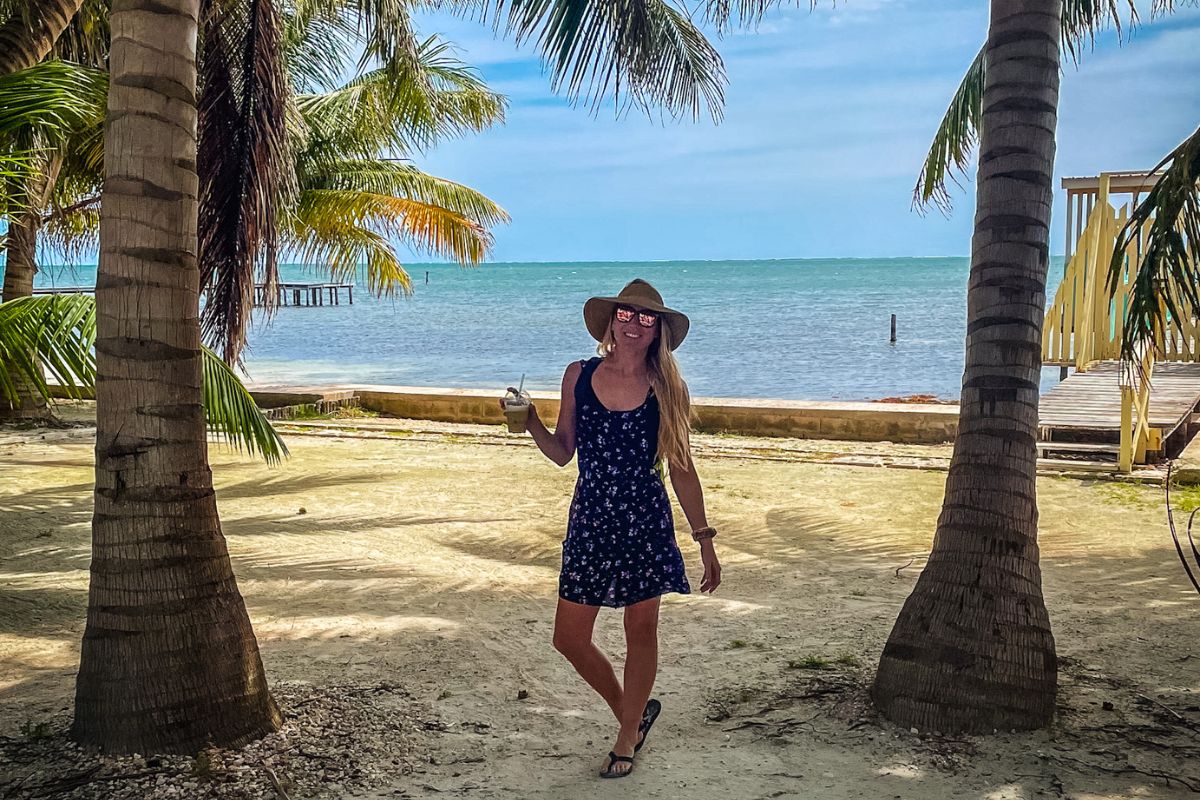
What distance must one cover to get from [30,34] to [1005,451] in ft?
22.1

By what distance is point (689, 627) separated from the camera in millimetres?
5883

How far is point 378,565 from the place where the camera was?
7.16 meters

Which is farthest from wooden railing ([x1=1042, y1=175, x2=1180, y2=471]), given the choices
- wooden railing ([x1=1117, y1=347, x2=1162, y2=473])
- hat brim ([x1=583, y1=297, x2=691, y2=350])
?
hat brim ([x1=583, y1=297, x2=691, y2=350])

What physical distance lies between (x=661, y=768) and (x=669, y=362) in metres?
1.45

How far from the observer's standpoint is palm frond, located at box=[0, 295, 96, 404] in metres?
4.91

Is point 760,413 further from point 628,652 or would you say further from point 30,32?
point 628,652

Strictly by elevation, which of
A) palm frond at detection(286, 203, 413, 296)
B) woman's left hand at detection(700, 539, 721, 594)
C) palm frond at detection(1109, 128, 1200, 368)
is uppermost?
palm frond at detection(286, 203, 413, 296)

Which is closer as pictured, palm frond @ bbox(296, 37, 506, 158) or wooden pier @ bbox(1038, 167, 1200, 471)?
wooden pier @ bbox(1038, 167, 1200, 471)

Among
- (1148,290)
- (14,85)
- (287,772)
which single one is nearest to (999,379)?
(1148,290)

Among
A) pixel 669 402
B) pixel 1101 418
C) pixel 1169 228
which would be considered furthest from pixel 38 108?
pixel 1101 418

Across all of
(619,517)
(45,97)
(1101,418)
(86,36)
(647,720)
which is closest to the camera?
(619,517)

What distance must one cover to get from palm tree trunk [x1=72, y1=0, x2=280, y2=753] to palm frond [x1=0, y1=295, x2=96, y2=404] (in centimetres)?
116

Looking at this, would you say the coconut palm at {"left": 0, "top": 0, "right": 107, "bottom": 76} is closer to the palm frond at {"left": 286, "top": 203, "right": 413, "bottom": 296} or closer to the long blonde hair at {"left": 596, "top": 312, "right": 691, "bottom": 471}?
the long blonde hair at {"left": 596, "top": 312, "right": 691, "bottom": 471}

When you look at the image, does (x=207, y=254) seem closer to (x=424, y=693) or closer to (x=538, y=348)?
(x=424, y=693)
